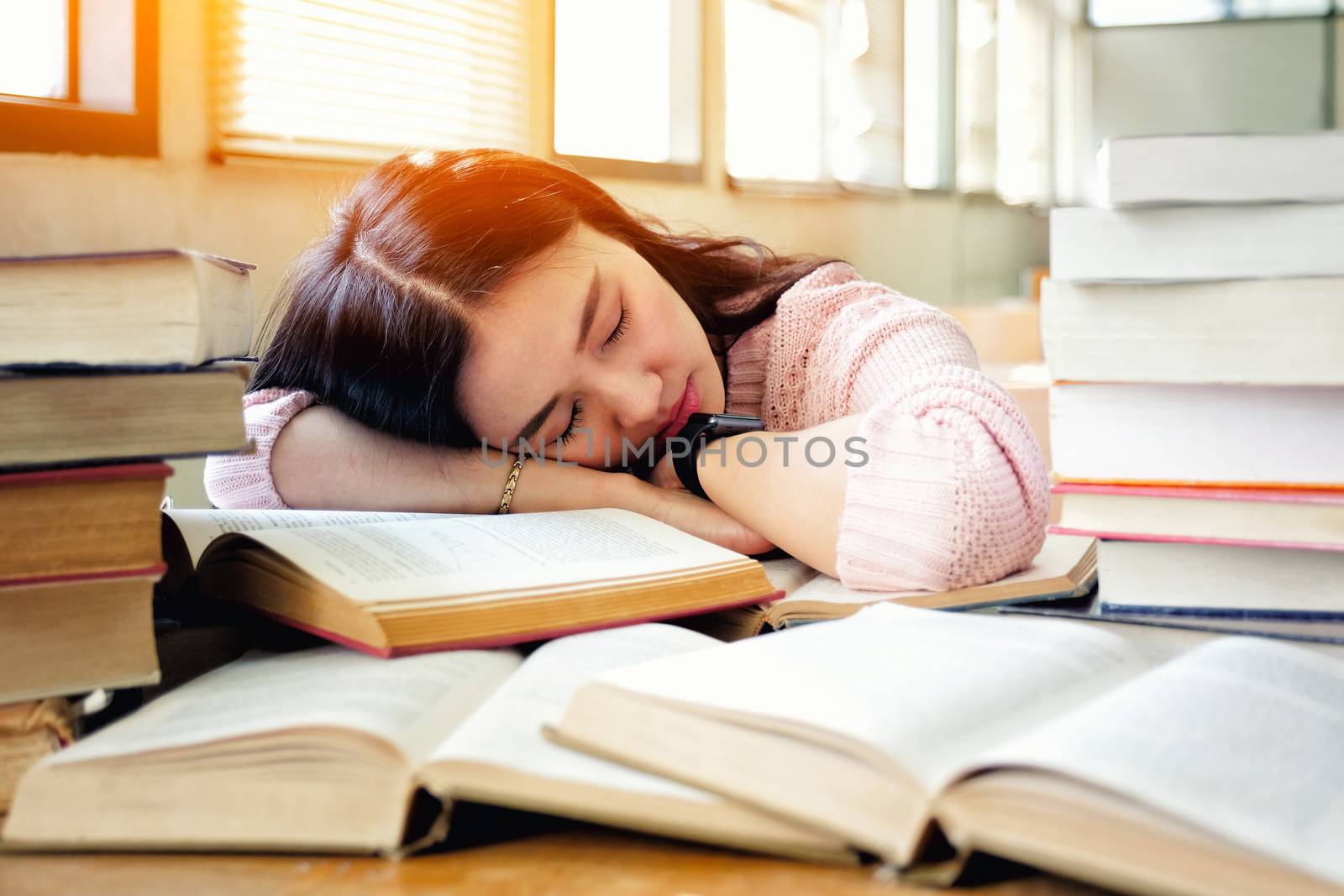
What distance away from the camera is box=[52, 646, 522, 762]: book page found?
49 centimetres

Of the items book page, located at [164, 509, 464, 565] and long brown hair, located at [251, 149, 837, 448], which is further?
long brown hair, located at [251, 149, 837, 448]

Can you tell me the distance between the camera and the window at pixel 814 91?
11.6 ft

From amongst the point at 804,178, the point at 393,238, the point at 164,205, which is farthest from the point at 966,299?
the point at 393,238

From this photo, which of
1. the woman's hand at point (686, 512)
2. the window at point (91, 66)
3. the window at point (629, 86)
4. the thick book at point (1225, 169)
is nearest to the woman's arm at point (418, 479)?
the woman's hand at point (686, 512)

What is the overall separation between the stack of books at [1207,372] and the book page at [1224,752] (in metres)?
0.18

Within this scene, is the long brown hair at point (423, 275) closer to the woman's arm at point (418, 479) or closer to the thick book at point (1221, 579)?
the woman's arm at point (418, 479)

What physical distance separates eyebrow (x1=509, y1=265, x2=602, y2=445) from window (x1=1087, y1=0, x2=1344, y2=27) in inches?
270

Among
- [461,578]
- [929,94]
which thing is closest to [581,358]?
[461,578]

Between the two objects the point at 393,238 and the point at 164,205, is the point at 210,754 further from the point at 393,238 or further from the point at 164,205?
the point at 164,205

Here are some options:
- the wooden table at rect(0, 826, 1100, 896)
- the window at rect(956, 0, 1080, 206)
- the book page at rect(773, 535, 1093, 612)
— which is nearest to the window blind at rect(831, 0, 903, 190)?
the window at rect(956, 0, 1080, 206)

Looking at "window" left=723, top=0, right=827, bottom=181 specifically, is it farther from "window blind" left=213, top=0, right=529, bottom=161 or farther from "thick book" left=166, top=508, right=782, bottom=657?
"thick book" left=166, top=508, right=782, bottom=657

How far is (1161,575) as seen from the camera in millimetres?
695

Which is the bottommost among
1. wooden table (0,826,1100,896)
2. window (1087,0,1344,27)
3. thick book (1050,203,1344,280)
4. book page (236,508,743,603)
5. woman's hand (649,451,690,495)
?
wooden table (0,826,1100,896)

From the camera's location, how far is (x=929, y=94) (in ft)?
17.0
